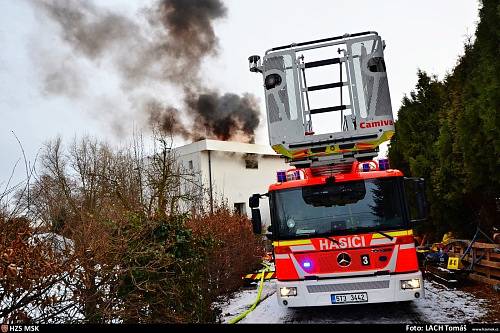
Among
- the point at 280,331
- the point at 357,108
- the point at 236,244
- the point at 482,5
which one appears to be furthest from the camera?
the point at 236,244

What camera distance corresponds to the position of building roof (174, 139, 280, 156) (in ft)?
94.7

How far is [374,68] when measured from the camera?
24.6ft

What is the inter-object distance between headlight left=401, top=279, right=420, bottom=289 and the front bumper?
5 centimetres

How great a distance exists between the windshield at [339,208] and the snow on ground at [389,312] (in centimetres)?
162

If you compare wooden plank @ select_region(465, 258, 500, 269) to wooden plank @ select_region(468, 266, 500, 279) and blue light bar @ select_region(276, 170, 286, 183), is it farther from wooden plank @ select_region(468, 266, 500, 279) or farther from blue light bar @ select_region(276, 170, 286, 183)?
blue light bar @ select_region(276, 170, 286, 183)

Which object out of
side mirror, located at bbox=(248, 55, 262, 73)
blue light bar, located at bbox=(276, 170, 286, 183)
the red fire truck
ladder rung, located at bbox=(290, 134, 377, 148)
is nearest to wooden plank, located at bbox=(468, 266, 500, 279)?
the red fire truck

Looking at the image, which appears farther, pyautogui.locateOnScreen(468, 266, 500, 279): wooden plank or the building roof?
the building roof

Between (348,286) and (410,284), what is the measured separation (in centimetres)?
98

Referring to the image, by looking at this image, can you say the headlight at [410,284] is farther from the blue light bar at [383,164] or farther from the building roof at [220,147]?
the building roof at [220,147]

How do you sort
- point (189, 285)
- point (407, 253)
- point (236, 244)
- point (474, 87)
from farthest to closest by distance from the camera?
point (236, 244)
point (474, 87)
point (407, 253)
point (189, 285)

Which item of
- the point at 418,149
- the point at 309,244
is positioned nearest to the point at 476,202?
the point at 418,149

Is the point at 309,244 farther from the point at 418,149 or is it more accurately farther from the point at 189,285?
the point at 418,149

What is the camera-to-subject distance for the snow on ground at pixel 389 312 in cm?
709

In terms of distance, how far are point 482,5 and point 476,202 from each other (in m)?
5.88
